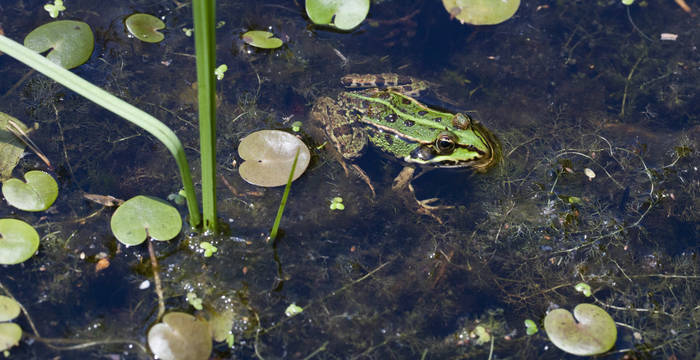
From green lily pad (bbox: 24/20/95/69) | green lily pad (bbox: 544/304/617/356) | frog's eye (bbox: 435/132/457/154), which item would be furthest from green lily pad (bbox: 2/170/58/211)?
green lily pad (bbox: 544/304/617/356)

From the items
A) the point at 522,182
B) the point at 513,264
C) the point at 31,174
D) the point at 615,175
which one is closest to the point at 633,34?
the point at 615,175

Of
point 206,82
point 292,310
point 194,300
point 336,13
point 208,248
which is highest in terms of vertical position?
point 206,82

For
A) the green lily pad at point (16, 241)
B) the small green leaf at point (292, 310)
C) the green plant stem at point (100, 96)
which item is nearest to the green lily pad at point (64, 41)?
the green lily pad at point (16, 241)

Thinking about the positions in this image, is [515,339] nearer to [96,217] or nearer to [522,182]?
[522,182]

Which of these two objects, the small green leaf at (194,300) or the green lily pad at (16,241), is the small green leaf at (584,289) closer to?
the small green leaf at (194,300)

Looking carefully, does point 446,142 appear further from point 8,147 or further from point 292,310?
point 8,147

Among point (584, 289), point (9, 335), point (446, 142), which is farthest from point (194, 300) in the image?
point (584, 289)
